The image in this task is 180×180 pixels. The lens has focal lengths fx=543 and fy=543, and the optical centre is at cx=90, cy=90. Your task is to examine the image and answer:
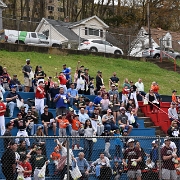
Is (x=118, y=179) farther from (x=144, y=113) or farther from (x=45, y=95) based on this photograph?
(x=144, y=113)

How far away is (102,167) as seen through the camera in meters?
13.7

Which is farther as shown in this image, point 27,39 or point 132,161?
point 27,39

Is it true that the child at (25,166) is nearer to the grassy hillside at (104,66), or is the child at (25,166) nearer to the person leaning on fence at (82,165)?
the person leaning on fence at (82,165)

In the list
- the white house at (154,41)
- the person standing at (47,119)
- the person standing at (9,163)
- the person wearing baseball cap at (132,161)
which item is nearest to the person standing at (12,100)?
the person standing at (47,119)

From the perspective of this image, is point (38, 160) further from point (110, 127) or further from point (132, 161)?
point (110, 127)

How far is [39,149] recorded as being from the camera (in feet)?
43.5

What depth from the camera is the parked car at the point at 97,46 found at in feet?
134

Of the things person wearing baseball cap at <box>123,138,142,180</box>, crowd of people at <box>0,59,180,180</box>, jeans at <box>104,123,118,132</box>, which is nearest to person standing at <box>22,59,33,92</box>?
crowd of people at <box>0,59,180,180</box>

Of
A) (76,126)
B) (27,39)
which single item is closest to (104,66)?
(27,39)

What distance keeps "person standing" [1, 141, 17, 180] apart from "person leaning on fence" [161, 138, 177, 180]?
405 centimetres

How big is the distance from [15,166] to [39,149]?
3.30 feet

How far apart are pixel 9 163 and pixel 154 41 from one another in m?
48.4

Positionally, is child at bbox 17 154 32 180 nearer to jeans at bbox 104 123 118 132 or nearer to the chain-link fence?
the chain-link fence

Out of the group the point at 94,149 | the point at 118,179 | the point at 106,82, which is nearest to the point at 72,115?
the point at 94,149
